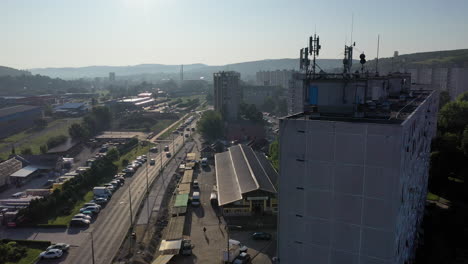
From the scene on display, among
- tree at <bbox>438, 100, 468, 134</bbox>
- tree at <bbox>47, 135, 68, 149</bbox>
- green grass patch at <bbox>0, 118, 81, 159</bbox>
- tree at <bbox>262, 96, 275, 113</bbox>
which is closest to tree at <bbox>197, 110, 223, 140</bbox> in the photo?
tree at <bbox>47, 135, 68, 149</bbox>

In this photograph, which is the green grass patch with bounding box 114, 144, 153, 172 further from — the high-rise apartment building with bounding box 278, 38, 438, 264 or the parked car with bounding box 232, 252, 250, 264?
the high-rise apartment building with bounding box 278, 38, 438, 264

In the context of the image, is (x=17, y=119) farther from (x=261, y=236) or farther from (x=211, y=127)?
(x=261, y=236)

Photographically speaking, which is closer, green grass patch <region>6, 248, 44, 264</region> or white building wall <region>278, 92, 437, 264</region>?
white building wall <region>278, 92, 437, 264</region>

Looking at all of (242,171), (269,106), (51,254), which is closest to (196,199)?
(242,171)

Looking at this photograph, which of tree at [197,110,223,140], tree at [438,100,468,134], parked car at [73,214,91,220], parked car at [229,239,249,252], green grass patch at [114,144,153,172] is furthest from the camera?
tree at [197,110,223,140]

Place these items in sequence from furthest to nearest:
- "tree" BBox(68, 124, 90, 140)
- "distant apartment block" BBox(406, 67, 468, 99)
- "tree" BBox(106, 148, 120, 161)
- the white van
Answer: "distant apartment block" BBox(406, 67, 468, 99) → "tree" BBox(68, 124, 90, 140) → "tree" BBox(106, 148, 120, 161) → the white van

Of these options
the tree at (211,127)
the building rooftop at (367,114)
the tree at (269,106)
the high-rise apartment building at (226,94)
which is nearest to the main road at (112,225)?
the building rooftop at (367,114)

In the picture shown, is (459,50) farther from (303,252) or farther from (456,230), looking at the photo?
(303,252)

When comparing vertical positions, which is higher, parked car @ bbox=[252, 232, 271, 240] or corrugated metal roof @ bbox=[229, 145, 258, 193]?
corrugated metal roof @ bbox=[229, 145, 258, 193]
